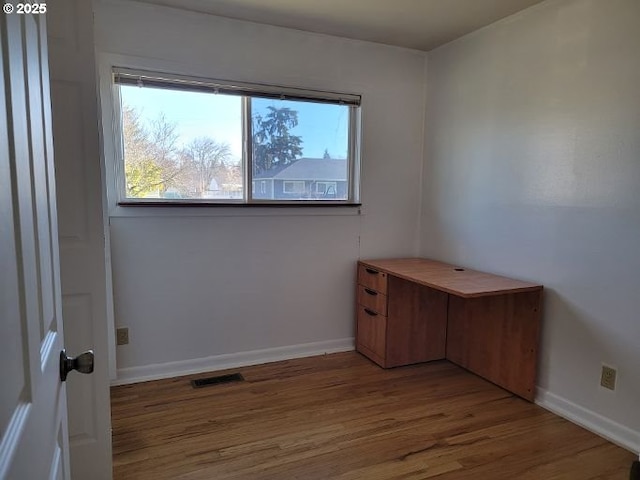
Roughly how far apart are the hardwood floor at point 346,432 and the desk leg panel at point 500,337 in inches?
4.8

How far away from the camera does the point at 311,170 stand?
128 inches

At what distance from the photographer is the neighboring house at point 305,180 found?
3.11 meters

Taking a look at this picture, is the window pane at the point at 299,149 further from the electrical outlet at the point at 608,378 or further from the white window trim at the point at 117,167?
the electrical outlet at the point at 608,378

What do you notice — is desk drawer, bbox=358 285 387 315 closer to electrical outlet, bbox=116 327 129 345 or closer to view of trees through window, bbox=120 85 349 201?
view of trees through window, bbox=120 85 349 201

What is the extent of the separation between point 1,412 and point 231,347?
2701 millimetres

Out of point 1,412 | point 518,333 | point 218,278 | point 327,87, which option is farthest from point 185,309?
point 1,412

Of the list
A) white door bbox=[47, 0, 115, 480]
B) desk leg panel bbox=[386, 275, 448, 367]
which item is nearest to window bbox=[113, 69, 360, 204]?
desk leg panel bbox=[386, 275, 448, 367]

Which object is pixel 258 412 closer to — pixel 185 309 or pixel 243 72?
pixel 185 309

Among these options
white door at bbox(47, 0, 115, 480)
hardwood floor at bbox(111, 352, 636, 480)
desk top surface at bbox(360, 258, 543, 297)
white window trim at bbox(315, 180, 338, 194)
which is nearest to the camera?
white door at bbox(47, 0, 115, 480)

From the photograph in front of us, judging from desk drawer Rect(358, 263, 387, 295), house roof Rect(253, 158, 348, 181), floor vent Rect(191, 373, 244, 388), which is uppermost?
house roof Rect(253, 158, 348, 181)

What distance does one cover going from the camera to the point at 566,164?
95.2 inches

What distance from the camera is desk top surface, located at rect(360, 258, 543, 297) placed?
2.42 m

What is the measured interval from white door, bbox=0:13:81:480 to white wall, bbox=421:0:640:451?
2454mm

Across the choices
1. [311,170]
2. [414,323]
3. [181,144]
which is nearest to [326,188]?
[311,170]
